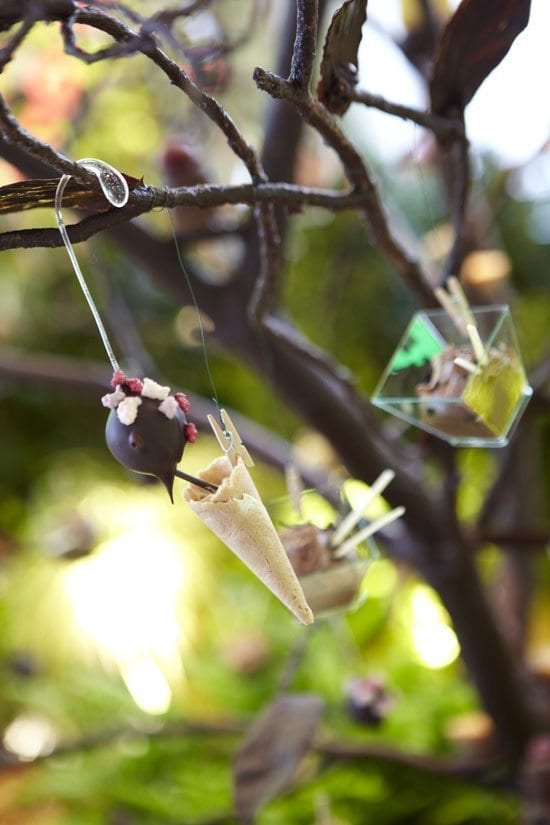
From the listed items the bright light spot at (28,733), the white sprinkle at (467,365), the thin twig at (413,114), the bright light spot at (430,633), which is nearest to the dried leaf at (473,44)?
the thin twig at (413,114)

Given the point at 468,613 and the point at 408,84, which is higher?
the point at 408,84

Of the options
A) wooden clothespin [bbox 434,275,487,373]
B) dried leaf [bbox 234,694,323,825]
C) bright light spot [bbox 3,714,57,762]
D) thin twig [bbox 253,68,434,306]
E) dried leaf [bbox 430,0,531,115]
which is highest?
dried leaf [bbox 430,0,531,115]

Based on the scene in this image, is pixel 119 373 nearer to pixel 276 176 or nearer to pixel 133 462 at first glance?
pixel 133 462

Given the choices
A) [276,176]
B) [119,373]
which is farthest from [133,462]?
[276,176]

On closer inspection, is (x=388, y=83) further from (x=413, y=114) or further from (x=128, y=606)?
(x=128, y=606)

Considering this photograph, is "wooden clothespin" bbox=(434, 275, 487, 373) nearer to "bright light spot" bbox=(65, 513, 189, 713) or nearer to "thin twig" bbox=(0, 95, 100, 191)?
"thin twig" bbox=(0, 95, 100, 191)

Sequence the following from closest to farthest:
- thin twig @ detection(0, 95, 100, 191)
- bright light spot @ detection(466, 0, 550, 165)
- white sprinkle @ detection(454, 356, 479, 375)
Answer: thin twig @ detection(0, 95, 100, 191) < white sprinkle @ detection(454, 356, 479, 375) < bright light spot @ detection(466, 0, 550, 165)

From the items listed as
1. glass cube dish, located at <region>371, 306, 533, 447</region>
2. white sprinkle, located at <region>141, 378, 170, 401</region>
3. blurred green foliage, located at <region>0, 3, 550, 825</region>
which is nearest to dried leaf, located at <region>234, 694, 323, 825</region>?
blurred green foliage, located at <region>0, 3, 550, 825</region>

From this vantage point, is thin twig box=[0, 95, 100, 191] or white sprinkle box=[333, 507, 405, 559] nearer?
thin twig box=[0, 95, 100, 191]
